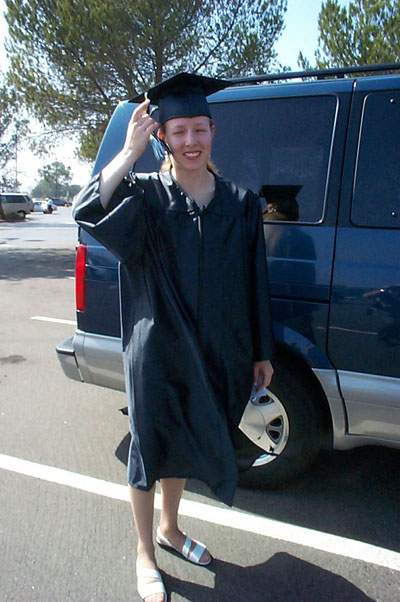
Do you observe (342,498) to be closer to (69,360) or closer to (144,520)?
(144,520)

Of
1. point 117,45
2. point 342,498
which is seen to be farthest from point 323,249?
point 117,45

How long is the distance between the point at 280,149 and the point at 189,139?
0.85m

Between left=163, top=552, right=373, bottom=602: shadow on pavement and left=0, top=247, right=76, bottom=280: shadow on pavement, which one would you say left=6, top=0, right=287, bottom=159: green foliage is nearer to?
left=0, top=247, right=76, bottom=280: shadow on pavement

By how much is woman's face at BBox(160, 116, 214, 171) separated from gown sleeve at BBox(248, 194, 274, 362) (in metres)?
0.27

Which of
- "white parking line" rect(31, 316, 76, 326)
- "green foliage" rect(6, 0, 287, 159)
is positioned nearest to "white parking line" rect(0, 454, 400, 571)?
"white parking line" rect(31, 316, 76, 326)

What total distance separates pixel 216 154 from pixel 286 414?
1.39 m

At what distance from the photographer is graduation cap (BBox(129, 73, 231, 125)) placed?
1805 millimetres

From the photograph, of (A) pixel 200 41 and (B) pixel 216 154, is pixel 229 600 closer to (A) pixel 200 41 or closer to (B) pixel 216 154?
(B) pixel 216 154

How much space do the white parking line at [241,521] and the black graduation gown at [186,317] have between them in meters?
0.64

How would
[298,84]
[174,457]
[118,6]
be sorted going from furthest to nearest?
[118,6] < [298,84] < [174,457]

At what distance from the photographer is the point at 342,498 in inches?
106

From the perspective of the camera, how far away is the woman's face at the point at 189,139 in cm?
182

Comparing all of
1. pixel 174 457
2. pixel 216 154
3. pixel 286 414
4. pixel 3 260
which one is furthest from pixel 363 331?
pixel 3 260

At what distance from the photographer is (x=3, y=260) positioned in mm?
12820
